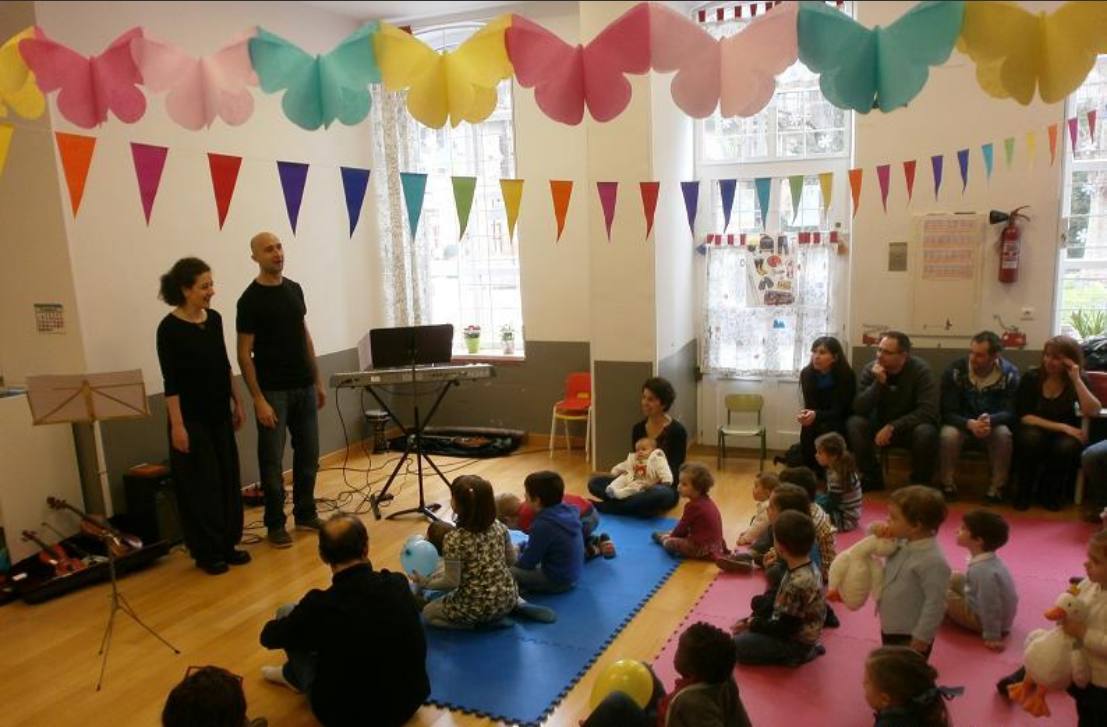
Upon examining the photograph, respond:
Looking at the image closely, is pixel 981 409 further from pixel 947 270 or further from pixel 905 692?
pixel 905 692

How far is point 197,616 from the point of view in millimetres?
3588

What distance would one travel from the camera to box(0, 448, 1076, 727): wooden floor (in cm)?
286

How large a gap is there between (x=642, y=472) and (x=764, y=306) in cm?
186

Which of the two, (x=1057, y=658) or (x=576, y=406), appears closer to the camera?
(x=1057, y=658)

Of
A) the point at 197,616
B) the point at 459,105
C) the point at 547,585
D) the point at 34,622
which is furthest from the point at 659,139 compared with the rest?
the point at 34,622

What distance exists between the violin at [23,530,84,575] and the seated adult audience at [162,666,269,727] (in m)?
Result: 2.61

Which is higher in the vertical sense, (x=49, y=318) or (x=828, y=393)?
(x=49, y=318)

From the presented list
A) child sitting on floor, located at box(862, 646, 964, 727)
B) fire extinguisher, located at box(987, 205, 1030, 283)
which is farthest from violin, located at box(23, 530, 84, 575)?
fire extinguisher, located at box(987, 205, 1030, 283)

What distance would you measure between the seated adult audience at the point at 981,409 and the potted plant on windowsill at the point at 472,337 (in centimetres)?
354

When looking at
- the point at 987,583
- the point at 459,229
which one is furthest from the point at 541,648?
the point at 459,229

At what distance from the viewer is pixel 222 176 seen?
10.6 feet

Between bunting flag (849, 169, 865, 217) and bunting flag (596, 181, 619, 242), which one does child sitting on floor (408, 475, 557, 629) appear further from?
bunting flag (849, 169, 865, 217)

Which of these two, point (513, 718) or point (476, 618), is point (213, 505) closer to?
point (476, 618)

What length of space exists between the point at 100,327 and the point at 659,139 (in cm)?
358
